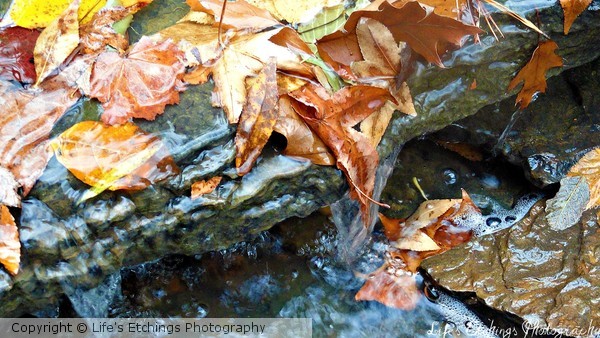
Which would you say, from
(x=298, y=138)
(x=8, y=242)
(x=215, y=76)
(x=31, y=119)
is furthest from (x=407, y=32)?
(x=8, y=242)

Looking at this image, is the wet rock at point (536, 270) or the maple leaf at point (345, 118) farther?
the wet rock at point (536, 270)

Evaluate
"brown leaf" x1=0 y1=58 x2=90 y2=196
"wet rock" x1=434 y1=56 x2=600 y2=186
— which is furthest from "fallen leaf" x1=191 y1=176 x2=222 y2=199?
"wet rock" x1=434 y1=56 x2=600 y2=186

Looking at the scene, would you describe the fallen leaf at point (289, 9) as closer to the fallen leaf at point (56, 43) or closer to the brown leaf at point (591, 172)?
Result: the fallen leaf at point (56, 43)

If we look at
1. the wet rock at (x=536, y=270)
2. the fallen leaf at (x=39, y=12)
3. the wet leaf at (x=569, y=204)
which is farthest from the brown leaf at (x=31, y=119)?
the wet leaf at (x=569, y=204)

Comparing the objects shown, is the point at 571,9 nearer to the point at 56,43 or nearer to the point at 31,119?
the point at 56,43

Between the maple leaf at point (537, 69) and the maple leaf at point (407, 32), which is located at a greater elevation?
the maple leaf at point (407, 32)

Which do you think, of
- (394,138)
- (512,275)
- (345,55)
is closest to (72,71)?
(345,55)
